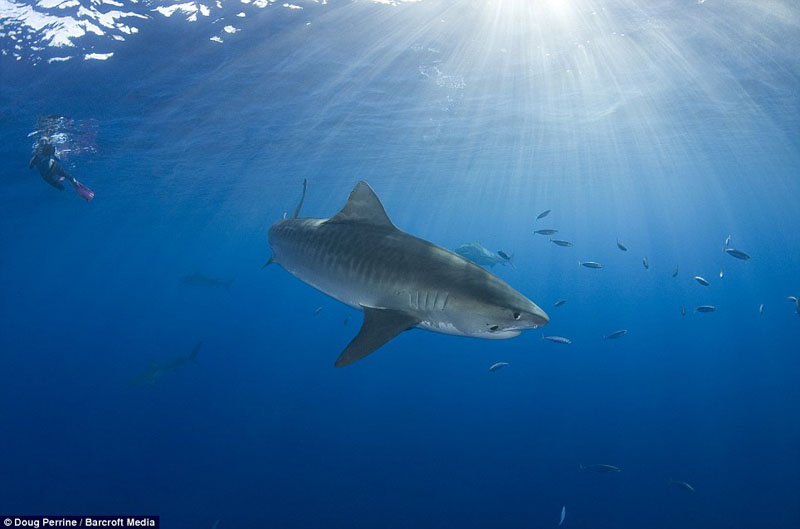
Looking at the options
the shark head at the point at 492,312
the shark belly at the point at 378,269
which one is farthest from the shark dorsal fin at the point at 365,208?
the shark head at the point at 492,312

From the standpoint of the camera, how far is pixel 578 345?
2669 cm

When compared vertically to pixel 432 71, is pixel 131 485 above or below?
below

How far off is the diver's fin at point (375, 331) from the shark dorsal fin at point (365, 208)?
1.16m

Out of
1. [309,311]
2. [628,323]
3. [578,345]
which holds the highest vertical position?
[578,345]

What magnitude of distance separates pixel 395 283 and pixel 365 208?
127 cm

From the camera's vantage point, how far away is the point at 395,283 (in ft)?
10.7

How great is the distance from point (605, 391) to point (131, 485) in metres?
19.6

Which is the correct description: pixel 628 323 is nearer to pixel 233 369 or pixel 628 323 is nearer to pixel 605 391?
pixel 605 391

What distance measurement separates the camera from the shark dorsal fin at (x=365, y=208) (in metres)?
4.16

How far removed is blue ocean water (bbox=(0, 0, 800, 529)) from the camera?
1128 cm

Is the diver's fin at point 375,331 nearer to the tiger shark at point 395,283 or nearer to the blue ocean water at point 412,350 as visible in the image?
the tiger shark at point 395,283

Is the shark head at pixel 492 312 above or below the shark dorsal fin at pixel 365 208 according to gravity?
below

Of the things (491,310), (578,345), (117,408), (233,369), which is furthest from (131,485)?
(578,345)

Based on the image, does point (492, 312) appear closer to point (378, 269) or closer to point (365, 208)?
point (378, 269)
